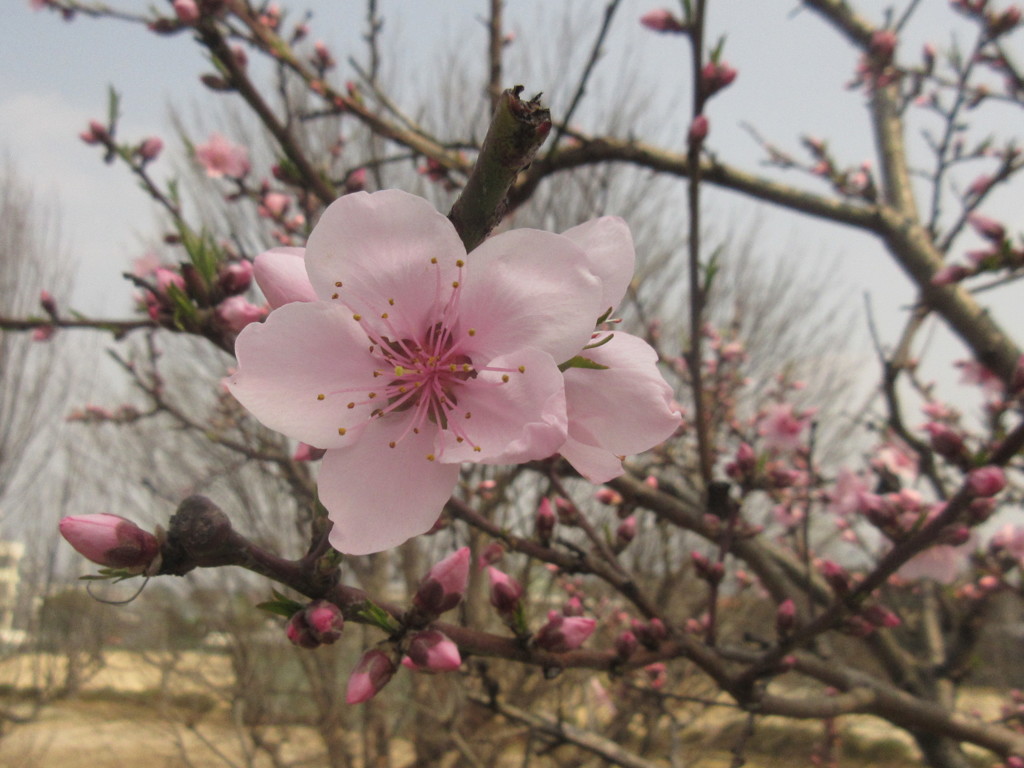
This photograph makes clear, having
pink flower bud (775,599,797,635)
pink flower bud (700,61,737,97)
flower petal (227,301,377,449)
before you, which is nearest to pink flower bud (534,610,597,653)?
flower petal (227,301,377,449)

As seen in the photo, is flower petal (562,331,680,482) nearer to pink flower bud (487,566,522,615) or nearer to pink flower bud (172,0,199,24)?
pink flower bud (487,566,522,615)

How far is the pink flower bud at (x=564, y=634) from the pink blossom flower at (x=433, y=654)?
8.3 inches

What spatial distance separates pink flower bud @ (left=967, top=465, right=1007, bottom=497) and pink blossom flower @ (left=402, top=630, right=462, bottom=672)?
3.45ft

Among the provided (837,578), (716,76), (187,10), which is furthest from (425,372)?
(187,10)

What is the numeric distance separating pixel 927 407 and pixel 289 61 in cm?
331

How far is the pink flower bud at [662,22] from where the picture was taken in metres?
2.08

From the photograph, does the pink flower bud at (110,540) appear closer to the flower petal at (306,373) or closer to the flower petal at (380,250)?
the flower petal at (306,373)

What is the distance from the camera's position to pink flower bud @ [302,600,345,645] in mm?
696

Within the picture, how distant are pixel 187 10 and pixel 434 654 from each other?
85.5 inches

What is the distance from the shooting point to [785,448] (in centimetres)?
363

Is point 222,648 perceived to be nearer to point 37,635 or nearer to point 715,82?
point 37,635

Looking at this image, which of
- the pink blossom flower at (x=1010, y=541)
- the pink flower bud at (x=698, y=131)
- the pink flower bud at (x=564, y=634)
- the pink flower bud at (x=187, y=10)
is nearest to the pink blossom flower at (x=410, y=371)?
the pink flower bud at (x=564, y=634)

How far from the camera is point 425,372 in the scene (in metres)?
0.73

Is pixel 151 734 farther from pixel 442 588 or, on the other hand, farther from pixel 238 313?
pixel 442 588
